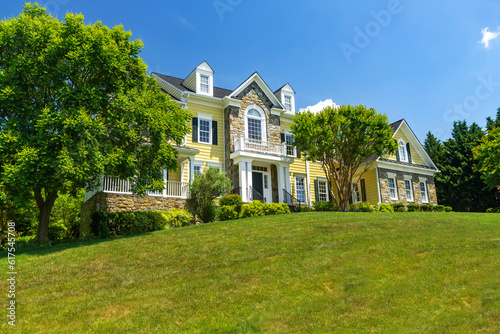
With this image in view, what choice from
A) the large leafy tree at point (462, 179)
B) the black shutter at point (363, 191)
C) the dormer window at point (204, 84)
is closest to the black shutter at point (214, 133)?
the dormer window at point (204, 84)

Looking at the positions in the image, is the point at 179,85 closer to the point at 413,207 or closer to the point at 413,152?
the point at 413,207

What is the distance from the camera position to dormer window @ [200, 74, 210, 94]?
24.2 m

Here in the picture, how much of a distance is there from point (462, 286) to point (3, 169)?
13.8 meters

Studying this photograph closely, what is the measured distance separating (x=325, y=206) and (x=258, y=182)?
15.4 ft

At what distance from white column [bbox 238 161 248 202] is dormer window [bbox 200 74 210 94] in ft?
18.6

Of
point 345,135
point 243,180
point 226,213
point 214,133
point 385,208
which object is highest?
point 214,133

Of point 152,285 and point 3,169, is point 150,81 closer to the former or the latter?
point 3,169

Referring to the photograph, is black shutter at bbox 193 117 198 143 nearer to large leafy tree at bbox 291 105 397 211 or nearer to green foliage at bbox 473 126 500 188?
large leafy tree at bbox 291 105 397 211

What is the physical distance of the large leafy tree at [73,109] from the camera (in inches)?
491

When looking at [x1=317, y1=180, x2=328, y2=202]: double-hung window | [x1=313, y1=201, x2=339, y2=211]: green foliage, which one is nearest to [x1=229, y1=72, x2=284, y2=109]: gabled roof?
[x1=317, y1=180, x2=328, y2=202]: double-hung window

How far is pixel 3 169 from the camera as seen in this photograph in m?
12.5

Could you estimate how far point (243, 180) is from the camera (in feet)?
71.9

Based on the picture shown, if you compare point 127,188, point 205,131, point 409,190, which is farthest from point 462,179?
point 127,188

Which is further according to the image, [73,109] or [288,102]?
[288,102]
